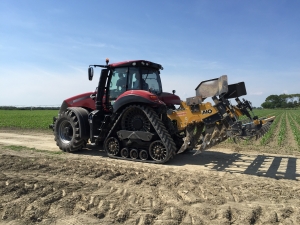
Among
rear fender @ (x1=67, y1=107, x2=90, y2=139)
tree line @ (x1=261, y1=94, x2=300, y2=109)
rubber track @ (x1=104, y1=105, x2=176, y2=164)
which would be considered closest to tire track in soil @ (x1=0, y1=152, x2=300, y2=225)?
rubber track @ (x1=104, y1=105, x2=176, y2=164)

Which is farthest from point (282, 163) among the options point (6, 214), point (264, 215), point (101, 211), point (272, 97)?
point (272, 97)

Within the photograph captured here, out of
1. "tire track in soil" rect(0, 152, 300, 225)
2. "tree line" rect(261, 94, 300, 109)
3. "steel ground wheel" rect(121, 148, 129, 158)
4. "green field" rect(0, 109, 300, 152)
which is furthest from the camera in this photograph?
"tree line" rect(261, 94, 300, 109)

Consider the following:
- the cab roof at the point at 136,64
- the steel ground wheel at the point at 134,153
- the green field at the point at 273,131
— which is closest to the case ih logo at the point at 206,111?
the steel ground wheel at the point at 134,153

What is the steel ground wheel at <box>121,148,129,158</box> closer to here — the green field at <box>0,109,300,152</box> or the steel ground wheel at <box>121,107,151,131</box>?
the steel ground wheel at <box>121,107,151,131</box>

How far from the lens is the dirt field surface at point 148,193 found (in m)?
3.82

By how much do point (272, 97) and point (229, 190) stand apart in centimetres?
13453

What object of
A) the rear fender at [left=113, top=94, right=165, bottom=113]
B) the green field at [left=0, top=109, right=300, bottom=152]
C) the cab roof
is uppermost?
the cab roof

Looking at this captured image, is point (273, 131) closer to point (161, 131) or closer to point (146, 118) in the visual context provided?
point (146, 118)

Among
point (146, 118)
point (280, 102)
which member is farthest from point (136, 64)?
point (280, 102)

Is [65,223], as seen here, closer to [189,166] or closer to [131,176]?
[131,176]

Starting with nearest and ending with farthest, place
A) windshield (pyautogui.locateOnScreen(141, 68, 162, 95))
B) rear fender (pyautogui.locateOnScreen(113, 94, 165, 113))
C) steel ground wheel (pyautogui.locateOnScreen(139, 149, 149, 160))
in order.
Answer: rear fender (pyautogui.locateOnScreen(113, 94, 165, 113)), steel ground wheel (pyautogui.locateOnScreen(139, 149, 149, 160)), windshield (pyautogui.locateOnScreen(141, 68, 162, 95))

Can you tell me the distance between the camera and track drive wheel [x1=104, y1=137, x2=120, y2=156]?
8.22 meters

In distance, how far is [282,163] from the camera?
25.2 feet

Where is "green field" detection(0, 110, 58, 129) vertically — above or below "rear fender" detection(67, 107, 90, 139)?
below
